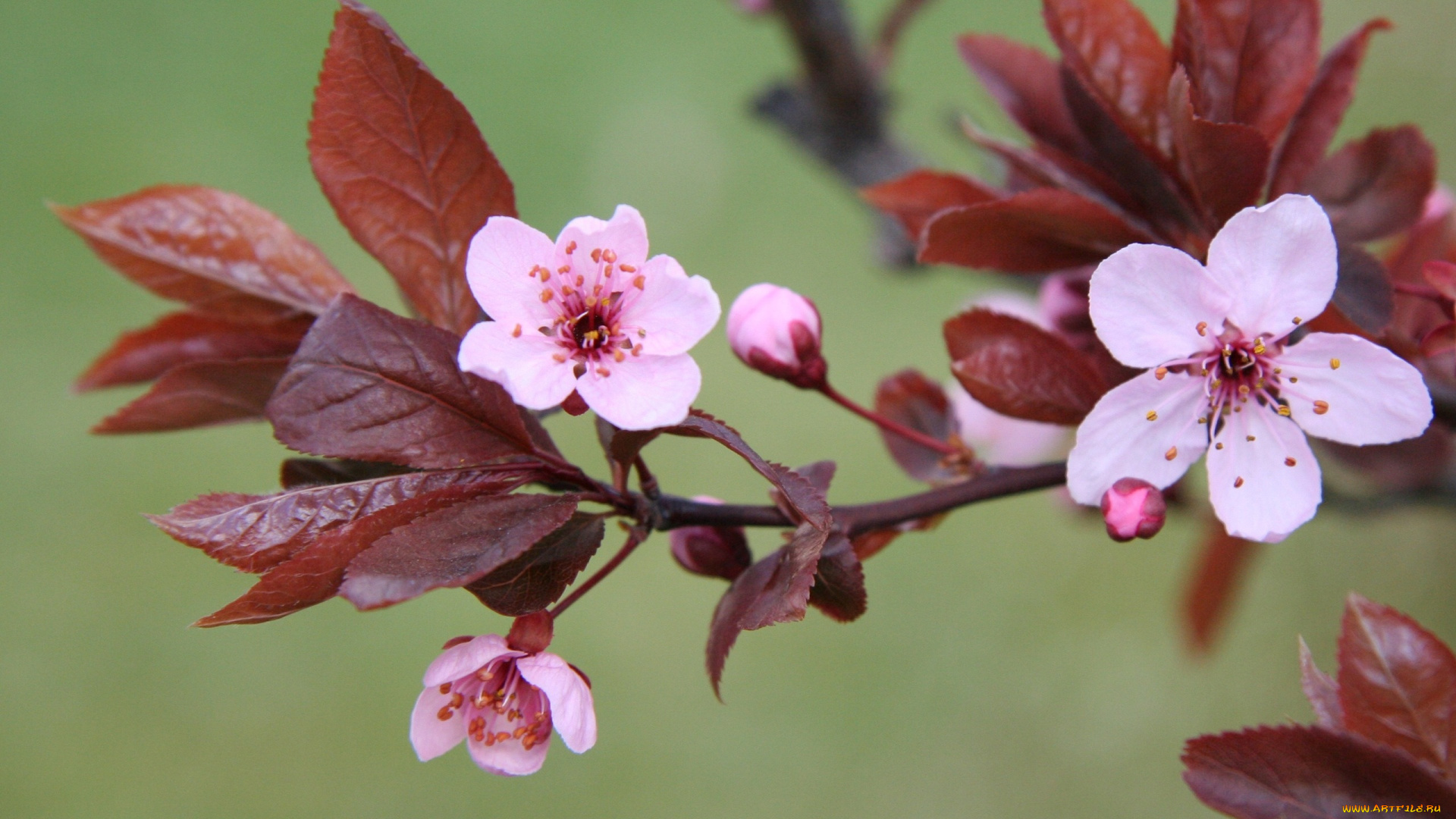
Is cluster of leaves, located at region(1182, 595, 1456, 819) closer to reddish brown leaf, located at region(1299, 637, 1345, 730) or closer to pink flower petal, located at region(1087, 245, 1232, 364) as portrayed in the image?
reddish brown leaf, located at region(1299, 637, 1345, 730)

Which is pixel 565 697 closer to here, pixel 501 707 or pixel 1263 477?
pixel 501 707

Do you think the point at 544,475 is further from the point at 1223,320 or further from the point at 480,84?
the point at 480,84

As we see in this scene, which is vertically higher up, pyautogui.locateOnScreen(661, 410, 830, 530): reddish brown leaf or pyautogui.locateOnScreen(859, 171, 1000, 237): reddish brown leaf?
pyautogui.locateOnScreen(859, 171, 1000, 237): reddish brown leaf

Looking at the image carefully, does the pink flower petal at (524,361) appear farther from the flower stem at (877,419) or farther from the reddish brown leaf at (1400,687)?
the reddish brown leaf at (1400,687)

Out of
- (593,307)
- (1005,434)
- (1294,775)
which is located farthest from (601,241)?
(1005,434)

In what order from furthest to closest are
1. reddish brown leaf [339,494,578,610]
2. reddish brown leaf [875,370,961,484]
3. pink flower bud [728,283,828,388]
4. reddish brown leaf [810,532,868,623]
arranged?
reddish brown leaf [875,370,961,484] < pink flower bud [728,283,828,388] < reddish brown leaf [810,532,868,623] < reddish brown leaf [339,494,578,610]

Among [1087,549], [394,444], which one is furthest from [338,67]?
[1087,549]

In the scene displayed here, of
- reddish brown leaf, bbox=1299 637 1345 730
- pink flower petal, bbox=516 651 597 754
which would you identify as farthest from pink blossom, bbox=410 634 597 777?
reddish brown leaf, bbox=1299 637 1345 730
